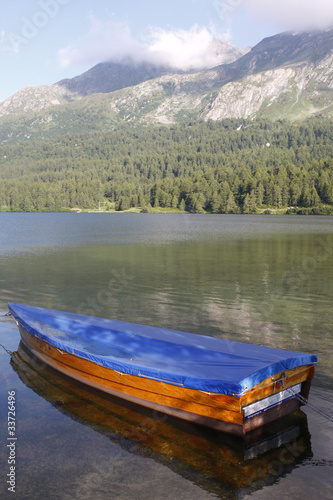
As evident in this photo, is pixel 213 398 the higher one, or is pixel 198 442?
pixel 213 398

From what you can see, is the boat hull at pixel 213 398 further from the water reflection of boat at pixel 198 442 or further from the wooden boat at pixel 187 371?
the water reflection of boat at pixel 198 442

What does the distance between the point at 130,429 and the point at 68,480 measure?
2.05 m

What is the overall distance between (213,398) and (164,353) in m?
2.73

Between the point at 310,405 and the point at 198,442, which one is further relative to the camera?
the point at 310,405

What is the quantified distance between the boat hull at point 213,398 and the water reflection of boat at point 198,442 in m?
0.30

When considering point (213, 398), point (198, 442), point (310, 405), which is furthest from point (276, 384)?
point (198, 442)

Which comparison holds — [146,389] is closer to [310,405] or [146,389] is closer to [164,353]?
[164,353]

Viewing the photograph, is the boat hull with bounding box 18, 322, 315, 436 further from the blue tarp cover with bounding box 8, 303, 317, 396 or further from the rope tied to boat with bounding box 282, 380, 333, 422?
the blue tarp cover with bounding box 8, 303, 317, 396

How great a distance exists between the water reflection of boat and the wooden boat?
0.33 metres

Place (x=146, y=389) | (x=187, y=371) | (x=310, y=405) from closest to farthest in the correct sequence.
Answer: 1. (x=187, y=371)
2. (x=146, y=389)
3. (x=310, y=405)

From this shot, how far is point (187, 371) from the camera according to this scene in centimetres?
944

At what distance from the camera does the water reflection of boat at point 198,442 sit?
7883 millimetres

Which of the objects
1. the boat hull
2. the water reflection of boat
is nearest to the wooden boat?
the boat hull

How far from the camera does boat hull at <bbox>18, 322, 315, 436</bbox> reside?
858 centimetres
